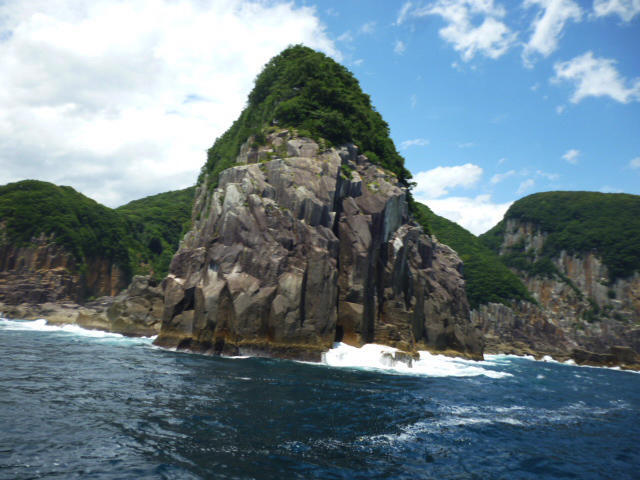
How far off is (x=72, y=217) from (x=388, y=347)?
94.5 m

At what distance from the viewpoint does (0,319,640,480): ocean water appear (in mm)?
10664

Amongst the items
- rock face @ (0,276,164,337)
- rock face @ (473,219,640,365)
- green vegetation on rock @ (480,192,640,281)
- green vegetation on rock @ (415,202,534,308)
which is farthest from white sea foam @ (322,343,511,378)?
Result: green vegetation on rock @ (480,192,640,281)

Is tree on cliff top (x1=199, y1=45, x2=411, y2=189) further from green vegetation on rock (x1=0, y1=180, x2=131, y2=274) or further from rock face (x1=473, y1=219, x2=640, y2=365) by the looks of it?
rock face (x1=473, y1=219, x2=640, y2=365)

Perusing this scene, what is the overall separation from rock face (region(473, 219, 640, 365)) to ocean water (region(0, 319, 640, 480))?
90.4 m

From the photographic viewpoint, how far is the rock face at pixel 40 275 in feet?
270

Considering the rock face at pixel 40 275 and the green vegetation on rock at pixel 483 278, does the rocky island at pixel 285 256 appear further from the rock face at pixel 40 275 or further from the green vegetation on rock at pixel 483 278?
the green vegetation on rock at pixel 483 278

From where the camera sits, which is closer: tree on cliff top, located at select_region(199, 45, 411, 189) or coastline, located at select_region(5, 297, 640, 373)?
coastline, located at select_region(5, 297, 640, 373)

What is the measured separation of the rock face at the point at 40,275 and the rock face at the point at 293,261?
5193cm

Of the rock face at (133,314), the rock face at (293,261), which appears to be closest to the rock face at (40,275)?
the rock face at (133,314)

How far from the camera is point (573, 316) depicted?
13575 cm

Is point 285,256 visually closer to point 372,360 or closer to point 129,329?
point 372,360

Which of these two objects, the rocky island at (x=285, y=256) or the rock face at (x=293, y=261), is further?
the rocky island at (x=285, y=256)

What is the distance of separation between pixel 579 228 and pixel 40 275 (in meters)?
183

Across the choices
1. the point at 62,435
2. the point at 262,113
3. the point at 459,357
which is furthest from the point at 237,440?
the point at 459,357
